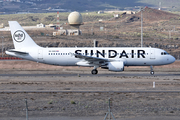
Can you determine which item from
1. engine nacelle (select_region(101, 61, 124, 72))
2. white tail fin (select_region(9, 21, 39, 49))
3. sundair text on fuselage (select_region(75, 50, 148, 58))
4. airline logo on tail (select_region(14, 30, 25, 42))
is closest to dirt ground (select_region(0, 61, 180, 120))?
engine nacelle (select_region(101, 61, 124, 72))

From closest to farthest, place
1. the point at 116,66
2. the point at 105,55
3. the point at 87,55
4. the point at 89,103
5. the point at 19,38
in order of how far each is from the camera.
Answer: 1. the point at 89,103
2. the point at 116,66
3. the point at 105,55
4. the point at 87,55
5. the point at 19,38

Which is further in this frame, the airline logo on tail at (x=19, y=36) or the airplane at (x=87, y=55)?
the airline logo on tail at (x=19, y=36)

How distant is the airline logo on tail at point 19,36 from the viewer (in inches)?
1796

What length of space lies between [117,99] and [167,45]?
73.0m

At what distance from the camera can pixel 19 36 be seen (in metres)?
45.8

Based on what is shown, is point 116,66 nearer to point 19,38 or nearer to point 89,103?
point 19,38

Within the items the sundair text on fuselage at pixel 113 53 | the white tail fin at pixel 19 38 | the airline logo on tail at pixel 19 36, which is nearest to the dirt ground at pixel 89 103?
the sundair text on fuselage at pixel 113 53

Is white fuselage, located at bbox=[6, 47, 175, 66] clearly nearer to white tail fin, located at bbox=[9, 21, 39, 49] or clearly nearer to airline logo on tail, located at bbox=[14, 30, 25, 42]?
white tail fin, located at bbox=[9, 21, 39, 49]

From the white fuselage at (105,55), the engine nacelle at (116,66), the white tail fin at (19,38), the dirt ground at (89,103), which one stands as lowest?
the dirt ground at (89,103)

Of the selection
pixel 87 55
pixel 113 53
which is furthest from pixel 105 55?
pixel 87 55

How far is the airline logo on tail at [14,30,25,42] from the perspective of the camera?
150ft

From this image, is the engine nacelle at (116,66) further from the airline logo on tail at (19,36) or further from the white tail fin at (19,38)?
the airline logo on tail at (19,36)

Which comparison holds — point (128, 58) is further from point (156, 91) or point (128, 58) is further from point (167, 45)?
point (167, 45)

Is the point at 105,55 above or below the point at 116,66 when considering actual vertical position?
above
